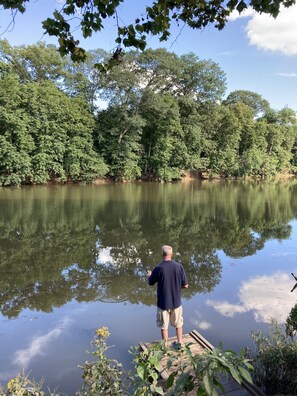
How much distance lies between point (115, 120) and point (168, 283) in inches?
1369

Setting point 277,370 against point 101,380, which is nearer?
point 101,380

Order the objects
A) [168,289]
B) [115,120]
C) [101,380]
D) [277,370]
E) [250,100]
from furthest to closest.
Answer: [250,100]
[115,120]
[168,289]
[277,370]
[101,380]

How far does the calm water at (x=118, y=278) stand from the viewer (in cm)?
570

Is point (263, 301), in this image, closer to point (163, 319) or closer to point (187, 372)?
point (163, 319)

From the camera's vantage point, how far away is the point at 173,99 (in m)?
40.1

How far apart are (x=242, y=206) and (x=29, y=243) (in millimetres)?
14280

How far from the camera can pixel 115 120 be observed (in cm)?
3803

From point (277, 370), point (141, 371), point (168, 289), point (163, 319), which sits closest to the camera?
point (141, 371)

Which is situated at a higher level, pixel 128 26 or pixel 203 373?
pixel 128 26

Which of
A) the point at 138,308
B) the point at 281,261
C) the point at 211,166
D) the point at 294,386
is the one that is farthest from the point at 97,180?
the point at 294,386

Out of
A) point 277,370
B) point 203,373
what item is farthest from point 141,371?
point 277,370

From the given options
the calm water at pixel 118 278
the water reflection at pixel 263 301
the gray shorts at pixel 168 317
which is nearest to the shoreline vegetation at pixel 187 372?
the gray shorts at pixel 168 317

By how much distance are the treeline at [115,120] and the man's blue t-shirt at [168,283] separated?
89.8 feet

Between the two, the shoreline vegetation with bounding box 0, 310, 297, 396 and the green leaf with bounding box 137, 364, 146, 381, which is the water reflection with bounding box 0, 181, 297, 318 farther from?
the green leaf with bounding box 137, 364, 146, 381
